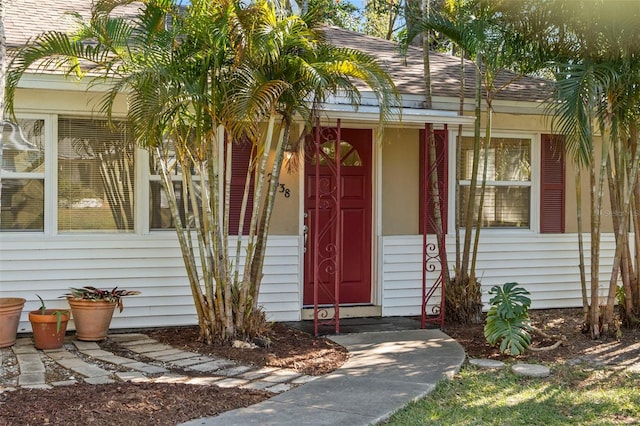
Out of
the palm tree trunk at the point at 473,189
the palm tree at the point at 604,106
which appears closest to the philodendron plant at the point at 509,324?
the palm tree at the point at 604,106

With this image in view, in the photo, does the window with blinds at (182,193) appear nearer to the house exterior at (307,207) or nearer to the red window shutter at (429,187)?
the house exterior at (307,207)

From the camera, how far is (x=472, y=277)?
7.76 m

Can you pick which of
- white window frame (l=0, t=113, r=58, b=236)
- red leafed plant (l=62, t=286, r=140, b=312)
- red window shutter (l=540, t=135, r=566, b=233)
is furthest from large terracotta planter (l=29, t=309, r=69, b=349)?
red window shutter (l=540, t=135, r=566, b=233)

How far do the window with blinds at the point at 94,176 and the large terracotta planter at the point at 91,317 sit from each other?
3.23 feet

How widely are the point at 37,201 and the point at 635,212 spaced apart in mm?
6375

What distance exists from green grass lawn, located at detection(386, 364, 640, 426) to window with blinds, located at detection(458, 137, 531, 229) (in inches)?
→ 125

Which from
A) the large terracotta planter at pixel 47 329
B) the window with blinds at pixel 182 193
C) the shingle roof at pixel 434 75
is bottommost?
the large terracotta planter at pixel 47 329

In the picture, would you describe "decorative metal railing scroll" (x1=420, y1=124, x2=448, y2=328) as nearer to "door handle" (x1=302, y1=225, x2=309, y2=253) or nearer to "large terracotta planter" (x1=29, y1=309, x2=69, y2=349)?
"door handle" (x1=302, y1=225, x2=309, y2=253)

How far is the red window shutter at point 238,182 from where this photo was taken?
25.3ft

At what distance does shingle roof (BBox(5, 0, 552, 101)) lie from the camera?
7.84 metres

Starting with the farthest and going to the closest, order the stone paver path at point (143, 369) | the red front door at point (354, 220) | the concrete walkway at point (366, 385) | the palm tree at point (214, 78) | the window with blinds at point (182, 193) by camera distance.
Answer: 1. the red front door at point (354, 220)
2. the window with blinds at point (182, 193)
3. the palm tree at point (214, 78)
4. the stone paver path at point (143, 369)
5. the concrete walkway at point (366, 385)

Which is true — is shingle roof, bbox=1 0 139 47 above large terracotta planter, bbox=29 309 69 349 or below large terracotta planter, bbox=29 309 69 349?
above

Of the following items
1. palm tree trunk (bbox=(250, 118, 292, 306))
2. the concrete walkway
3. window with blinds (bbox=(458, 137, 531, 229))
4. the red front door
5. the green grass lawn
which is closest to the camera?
the concrete walkway

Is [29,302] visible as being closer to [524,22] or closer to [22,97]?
[22,97]
